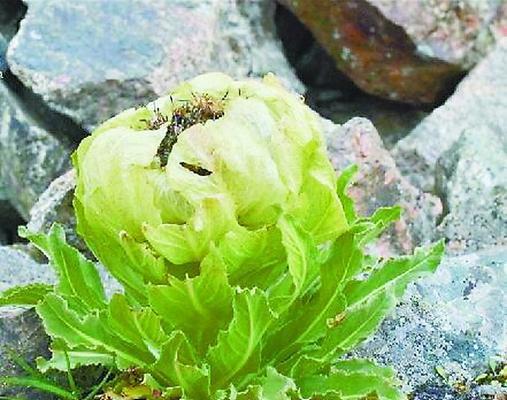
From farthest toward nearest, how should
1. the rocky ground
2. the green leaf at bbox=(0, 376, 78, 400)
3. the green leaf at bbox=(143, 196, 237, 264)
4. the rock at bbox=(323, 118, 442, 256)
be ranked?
the rock at bbox=(323, 118, 442, 256), the rocky ground, the green leaf at bbox=(0, 376, 78, 400), the green leaf at bbox=(143, 196, 237, 264)

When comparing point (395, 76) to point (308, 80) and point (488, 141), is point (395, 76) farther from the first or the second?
point (488, 141)

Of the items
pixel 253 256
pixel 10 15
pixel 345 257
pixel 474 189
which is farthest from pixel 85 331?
pixel 10 15

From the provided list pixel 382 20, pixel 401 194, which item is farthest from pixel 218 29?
pixel 401 194

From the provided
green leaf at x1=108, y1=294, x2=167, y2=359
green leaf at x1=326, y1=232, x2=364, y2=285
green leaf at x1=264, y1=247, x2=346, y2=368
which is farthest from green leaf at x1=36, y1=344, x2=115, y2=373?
green leaf at x1=326, y1=232, x2=364, y2=285

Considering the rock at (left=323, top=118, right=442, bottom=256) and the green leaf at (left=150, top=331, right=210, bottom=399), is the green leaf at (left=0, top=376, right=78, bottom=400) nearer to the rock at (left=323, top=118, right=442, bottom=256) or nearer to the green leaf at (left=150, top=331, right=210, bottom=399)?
the green leaf at (left=150, top=331, right=210, bottom=399)

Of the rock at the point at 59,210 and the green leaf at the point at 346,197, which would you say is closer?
the green leaf at the point at 346,197

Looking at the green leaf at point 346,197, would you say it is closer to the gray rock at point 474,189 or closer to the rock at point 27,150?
the gray rock at point 474,189

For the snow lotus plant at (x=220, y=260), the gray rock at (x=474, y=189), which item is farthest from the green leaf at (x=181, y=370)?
the gray rock at (x=474, y=189)
